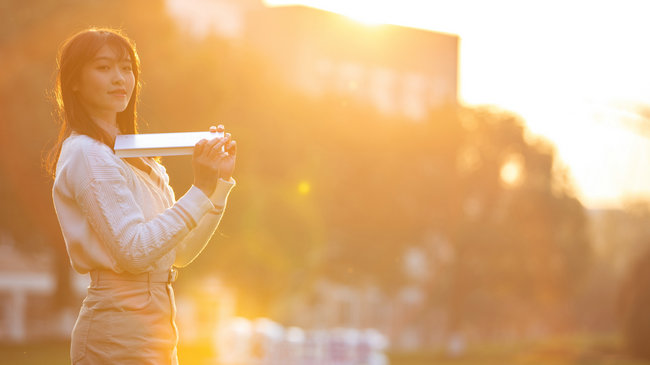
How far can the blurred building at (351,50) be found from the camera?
7025cm

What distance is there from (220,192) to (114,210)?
0.47 metres

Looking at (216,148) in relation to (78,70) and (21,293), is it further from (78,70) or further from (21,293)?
(21,293)

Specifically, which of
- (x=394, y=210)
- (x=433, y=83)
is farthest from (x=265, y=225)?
(x=433, y=83)

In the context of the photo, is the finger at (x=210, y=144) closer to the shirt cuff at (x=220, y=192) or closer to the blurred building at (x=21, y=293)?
the shirt cuff at (x=220, y=192)

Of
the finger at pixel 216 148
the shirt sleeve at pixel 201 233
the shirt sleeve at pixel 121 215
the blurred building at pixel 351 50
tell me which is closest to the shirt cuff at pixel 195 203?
the shirt sleeve at pixel 121 215

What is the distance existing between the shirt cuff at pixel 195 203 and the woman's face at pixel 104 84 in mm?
432

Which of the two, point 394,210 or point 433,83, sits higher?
point 433,83

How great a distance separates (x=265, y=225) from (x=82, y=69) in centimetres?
2744

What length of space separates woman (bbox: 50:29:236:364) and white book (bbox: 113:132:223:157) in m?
0.03

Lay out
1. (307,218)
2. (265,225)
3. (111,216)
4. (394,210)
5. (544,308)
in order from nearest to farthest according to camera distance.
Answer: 1. (111,216)
2. (265,225)
3. (307,218)
4. (394,210)
5. (544,308)

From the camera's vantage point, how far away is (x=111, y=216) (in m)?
3.08

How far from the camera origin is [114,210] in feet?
10.1

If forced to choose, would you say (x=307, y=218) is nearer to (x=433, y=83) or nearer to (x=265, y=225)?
(x=265, y=225)

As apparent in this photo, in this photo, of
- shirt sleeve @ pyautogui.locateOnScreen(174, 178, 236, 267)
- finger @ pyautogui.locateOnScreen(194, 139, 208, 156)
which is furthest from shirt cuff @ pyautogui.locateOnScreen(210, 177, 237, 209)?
finger @ pyautogui.locateOnScreen(194, 139, 208, 156)
